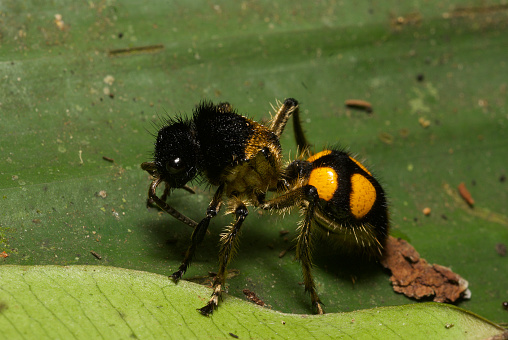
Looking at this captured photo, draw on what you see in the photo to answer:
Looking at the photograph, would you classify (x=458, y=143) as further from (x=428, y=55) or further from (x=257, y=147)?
(x=257, y=147)

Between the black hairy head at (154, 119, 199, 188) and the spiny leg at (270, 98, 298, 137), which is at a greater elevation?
the spiny leg at (270, 98, 298, 137)

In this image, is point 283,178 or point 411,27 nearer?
point 283,178

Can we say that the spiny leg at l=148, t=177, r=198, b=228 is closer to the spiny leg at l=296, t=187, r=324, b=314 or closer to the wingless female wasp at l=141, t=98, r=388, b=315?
the wingless female wasp at l=141, t=98, r=388, b=315

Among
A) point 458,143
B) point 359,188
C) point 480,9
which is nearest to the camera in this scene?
point 359,188

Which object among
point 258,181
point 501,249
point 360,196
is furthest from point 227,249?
point 501,249

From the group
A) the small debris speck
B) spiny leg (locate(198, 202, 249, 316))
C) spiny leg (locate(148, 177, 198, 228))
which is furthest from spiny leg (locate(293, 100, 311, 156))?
the small debris speck

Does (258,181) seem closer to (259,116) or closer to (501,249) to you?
(259,116)

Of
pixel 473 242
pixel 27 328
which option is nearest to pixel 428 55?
pixel 473 242

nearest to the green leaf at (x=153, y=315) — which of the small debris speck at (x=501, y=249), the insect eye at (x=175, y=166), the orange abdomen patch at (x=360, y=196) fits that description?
the insect eye at (x=175, y=166)
